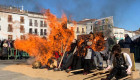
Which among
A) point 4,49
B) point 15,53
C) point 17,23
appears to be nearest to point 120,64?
point 4,49

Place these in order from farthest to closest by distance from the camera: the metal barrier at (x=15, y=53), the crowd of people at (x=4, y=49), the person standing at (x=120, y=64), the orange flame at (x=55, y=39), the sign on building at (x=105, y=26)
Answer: the metal barrier at (x=15, y=53)
the crowd of people at (x=4, y=49)
the sign on building at (x=105, y=26)
the orange flame at (x=55, y=39)
the person standing at (x=120, y=64)

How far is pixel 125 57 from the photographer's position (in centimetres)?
532

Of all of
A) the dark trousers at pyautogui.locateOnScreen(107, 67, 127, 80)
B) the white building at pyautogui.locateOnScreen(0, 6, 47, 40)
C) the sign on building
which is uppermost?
the white building at pyautogui.locateOnScreen(0, 6, 47, 40)

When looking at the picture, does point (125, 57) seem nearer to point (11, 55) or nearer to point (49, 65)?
point (49, 65)

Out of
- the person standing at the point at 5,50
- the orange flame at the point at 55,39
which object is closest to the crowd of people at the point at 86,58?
the orange flame at the point at 55,39

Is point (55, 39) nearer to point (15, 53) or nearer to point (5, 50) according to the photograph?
point (5, 50)

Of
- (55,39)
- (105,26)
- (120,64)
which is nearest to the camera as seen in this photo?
(120,64)

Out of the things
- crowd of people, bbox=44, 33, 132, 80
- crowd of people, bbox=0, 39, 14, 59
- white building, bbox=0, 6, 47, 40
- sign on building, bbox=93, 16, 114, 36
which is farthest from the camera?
white building, bbox=0, 6, 47, 40

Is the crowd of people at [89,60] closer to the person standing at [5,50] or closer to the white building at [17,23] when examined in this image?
the person standing at [5,50]

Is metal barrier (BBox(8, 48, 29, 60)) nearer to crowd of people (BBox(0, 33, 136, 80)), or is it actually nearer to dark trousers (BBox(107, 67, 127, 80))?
crowd of people (BBox(0, 33, 136, 80))

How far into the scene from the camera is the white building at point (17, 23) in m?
45.4

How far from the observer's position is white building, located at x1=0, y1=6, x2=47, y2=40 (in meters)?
45.4

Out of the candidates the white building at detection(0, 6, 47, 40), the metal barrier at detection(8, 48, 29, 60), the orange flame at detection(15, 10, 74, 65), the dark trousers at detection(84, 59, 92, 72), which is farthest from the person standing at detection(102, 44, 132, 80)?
the white building at detection(0, 6, 47, 40)

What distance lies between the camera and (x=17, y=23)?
49.6 meters
